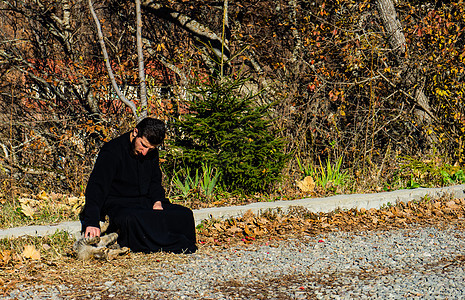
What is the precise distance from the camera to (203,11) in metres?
9.94

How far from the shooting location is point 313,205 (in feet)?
21.9

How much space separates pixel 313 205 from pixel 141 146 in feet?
8.85

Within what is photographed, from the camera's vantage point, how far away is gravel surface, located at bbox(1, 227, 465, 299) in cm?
376

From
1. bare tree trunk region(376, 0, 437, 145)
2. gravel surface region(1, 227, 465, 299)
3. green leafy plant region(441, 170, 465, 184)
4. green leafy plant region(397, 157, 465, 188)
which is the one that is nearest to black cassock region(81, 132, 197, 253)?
gravel surface region(1, 227, 465, 299)

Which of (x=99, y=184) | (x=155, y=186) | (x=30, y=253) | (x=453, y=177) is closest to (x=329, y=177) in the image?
(x=453, y=177)

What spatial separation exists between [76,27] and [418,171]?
6.15 metres

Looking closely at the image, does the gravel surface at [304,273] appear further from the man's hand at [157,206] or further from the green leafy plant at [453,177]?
the green leafy plant at [453,177]

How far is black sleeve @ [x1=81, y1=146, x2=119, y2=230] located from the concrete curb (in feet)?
0.97

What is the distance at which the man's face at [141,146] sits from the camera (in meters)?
4.86

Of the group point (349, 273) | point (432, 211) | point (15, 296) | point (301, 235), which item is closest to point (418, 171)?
point (432, 211)

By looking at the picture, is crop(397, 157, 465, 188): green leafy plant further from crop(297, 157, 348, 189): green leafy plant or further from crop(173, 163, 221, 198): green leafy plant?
crop(173, 163, 221, 198): green leafy plant

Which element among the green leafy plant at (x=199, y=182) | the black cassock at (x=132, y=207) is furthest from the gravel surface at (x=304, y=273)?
the green leafy plant at (x=199, y=182)

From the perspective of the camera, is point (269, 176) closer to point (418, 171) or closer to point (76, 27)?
point (418, 171)

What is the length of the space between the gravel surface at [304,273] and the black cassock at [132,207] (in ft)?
0.91
